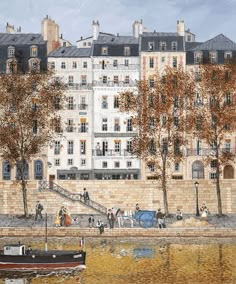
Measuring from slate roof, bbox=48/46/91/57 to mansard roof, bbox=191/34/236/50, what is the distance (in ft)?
46.7

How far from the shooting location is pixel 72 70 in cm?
8694

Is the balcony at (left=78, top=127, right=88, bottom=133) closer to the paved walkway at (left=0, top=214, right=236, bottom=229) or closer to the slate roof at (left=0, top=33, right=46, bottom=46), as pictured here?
the slate roof at (left=0, top=33, right=46, bottom=46)

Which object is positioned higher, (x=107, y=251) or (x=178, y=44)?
(x=178, y=44)

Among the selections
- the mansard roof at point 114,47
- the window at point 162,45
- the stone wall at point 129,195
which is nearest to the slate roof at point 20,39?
the mansard roof at point 114,47

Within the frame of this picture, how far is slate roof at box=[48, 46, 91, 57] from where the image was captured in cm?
8712

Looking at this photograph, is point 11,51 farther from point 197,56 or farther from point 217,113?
point 217,113

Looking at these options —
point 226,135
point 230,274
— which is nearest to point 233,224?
point 230,274

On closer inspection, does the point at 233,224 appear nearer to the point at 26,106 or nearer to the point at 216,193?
the point at 216,193

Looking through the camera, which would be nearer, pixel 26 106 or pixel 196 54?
pixel 26 106

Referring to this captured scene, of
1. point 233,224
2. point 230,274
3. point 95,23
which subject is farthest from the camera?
point 95,23

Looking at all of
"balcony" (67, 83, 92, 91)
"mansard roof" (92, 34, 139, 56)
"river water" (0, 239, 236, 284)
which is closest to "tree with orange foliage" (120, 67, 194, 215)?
"river water" (0, 239, 236, 284)

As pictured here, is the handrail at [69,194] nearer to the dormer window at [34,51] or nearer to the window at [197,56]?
the dormer window at [34,51]

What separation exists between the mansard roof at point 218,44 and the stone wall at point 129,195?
95.3 feet

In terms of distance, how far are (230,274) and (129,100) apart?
28.5m
